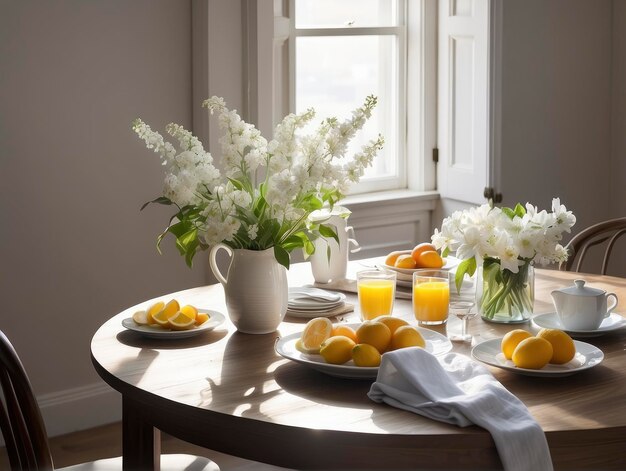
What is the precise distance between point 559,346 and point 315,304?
67 centimetres

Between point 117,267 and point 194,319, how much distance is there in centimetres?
147

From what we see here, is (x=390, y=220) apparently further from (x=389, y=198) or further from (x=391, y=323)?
(x=391, y=323)

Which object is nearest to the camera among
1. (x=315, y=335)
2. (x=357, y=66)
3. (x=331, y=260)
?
(x=315, y=335)

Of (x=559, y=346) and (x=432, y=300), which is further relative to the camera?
(x=432, y=300)

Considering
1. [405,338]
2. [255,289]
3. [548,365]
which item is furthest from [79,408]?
[548,365]

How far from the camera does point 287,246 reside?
7.02 feet

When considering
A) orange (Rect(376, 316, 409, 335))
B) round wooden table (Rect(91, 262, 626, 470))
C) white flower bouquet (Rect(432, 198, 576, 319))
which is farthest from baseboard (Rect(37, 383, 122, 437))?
orange (Rect(376, 316, 409, 335))

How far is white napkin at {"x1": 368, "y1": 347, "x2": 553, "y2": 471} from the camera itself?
1.56 m

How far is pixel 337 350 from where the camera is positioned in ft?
6.02

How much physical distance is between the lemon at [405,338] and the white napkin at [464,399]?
7cm

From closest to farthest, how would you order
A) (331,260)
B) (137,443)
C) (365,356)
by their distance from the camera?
(365,356) → (137,443) → (331,260)

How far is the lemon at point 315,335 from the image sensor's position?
1.91 metres

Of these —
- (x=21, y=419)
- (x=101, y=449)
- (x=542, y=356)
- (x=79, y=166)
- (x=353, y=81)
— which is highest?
(x=353, y=81)

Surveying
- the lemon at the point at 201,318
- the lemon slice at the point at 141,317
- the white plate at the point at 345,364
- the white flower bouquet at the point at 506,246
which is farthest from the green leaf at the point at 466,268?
the lemon slice at the point at 141,317
